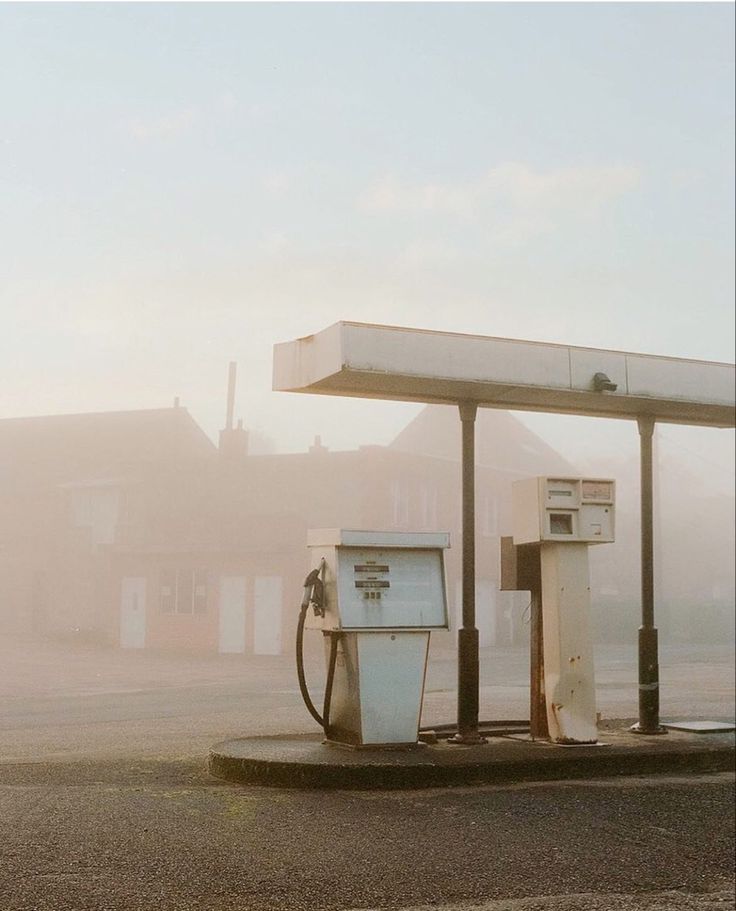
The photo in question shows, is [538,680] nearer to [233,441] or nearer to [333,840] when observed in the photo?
[333,840]

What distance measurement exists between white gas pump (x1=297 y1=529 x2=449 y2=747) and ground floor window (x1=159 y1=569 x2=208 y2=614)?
28007 millimetres

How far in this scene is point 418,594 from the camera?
9211 millimetres

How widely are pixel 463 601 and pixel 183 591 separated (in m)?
28.4

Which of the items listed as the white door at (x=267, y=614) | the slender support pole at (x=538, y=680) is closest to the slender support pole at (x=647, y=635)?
the slender support pole at (x=538, y=680)

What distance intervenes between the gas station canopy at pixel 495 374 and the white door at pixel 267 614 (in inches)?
1004

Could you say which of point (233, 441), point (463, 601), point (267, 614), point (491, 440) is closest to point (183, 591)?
point (267, 614)

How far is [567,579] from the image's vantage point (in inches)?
385

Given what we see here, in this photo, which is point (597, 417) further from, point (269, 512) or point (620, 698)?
point (269, 512)

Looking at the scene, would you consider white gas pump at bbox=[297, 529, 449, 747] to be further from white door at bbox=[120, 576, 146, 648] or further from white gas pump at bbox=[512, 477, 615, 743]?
white door at bbox=[120, 576, 146, 648]

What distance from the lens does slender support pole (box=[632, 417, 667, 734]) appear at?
35.1ft

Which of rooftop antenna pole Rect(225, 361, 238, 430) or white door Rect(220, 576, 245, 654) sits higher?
rooftop antenna pole Rect(225, 361, 238, 430)

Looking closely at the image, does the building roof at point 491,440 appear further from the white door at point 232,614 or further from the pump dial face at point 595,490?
the pump dial face at point 595,490

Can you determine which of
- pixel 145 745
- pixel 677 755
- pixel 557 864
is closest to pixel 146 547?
pixel 145 745

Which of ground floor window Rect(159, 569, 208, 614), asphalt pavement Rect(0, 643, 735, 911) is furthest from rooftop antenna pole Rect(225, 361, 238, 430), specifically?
asphalt pavement Rect(0, 643, 735, 911)
